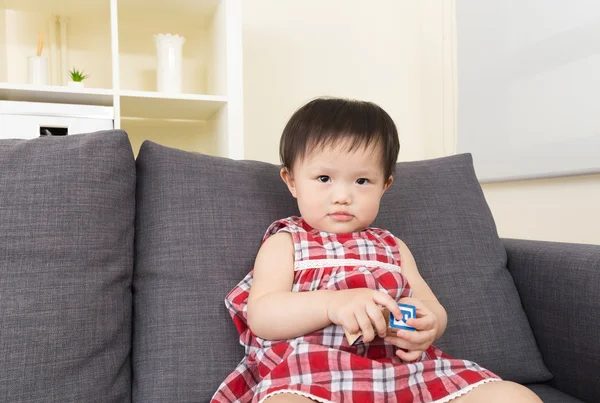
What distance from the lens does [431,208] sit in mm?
1263

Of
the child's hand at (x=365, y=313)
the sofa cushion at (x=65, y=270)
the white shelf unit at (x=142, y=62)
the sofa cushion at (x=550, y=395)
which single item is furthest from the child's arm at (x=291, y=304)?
the white shelf unit at (x=142, y=62)

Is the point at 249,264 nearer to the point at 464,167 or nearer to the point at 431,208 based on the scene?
the point at 431,208

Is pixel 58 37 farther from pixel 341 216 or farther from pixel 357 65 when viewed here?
pixel 341 216

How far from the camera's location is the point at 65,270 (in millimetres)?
962

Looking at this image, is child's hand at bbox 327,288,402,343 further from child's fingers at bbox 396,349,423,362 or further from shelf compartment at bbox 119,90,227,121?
shelf compartment at bbox 119,90,227,121

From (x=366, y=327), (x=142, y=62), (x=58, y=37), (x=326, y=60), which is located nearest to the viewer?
(x=366, y=327)

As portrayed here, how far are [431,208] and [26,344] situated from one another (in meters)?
0.83

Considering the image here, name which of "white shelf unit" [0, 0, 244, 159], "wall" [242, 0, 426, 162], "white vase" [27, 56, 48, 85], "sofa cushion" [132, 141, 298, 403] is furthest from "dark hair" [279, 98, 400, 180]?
"wall" [242, 0, 426, 162]

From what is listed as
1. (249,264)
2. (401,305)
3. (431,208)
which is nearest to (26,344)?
(249,264)

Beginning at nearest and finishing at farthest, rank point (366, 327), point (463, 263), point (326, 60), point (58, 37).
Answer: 1. point (366, 327)
2. point (463, 263)
3. point (58, 37)
4. point (326, 60)

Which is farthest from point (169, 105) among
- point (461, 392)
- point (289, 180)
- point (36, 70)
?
point (461, 392)

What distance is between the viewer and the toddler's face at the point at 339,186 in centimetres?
101

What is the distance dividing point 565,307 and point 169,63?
1.72 m

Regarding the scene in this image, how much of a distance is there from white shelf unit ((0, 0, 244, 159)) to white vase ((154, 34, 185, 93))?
0.08m
